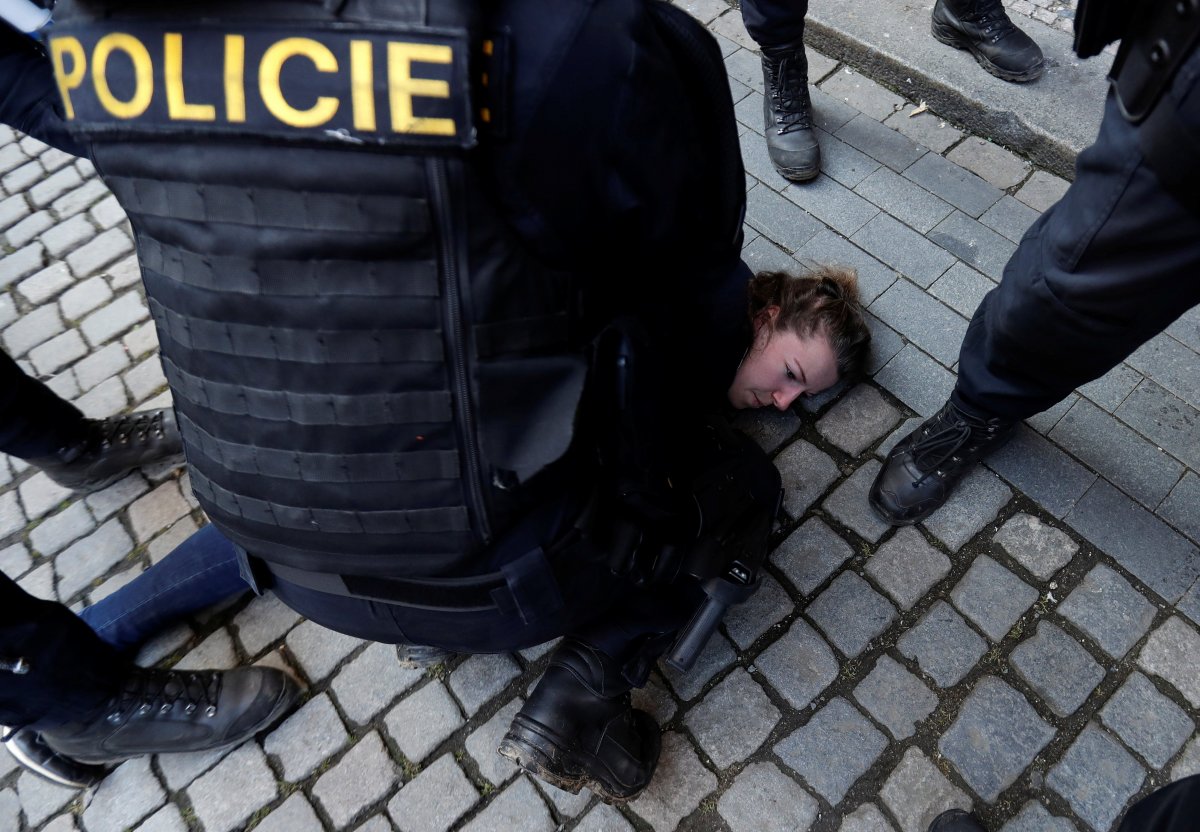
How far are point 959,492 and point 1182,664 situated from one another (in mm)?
705

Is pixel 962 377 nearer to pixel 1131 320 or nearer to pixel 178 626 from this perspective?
pixel 1131 320

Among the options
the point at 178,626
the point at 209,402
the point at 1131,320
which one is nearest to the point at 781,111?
the point at 1131,320

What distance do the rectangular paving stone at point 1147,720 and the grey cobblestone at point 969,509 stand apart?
543 mm

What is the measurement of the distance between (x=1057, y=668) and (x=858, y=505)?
2.24ft

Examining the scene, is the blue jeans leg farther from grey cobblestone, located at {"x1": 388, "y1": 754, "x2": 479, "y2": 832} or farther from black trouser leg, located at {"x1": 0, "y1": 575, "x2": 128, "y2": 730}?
grey cobblestone, located at {"x1": 388, "y1": 754, "x2": 479, "y2": 832}

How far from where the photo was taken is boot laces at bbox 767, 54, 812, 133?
10.4 ft

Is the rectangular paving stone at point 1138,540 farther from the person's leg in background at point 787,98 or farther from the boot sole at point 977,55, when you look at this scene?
the boot sole at point 977,55

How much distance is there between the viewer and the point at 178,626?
2479 millimetres

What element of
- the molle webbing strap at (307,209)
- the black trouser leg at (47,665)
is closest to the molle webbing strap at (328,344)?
the molle webbing strap at (307,209)

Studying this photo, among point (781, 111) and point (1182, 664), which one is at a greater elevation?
point (781, 111)

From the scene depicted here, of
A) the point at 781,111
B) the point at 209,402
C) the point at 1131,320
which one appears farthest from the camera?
the point at 781,111

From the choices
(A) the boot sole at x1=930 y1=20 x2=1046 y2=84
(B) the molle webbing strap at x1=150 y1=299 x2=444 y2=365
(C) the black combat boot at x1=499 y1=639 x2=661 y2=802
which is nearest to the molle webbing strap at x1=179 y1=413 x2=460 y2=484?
(B) the molle webbing strap at x1=150 y1=299 x2=444 y2=365

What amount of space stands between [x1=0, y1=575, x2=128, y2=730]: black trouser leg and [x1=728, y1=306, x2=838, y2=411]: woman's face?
6.42 feet

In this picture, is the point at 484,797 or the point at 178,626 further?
the point at 178,626
